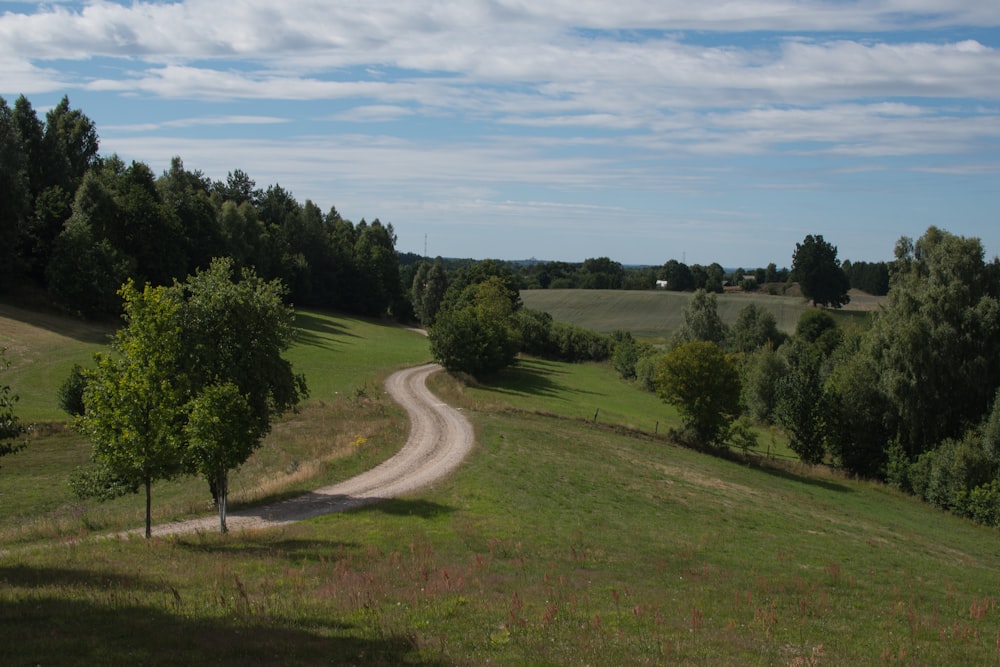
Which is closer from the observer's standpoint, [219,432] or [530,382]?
[219,432]

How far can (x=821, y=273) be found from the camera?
130 meters

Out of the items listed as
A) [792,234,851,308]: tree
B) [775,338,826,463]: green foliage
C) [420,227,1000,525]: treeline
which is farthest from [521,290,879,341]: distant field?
[420,227,1000,525]: treeline

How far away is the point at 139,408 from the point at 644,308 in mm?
125977

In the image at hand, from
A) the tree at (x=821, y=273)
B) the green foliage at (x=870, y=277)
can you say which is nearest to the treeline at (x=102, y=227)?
the tree at (x=821, y=273)

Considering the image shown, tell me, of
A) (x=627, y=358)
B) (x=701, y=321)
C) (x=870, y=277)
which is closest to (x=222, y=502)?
(x=627, y=358)

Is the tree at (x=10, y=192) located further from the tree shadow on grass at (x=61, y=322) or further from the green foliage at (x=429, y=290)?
the green foliage at (x=429, y=290)

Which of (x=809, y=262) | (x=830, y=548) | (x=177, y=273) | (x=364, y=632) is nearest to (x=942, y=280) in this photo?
(x=830, y=548)

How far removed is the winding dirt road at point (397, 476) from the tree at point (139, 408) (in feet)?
10.6

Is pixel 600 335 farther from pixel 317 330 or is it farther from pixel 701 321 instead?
pixel 317 330

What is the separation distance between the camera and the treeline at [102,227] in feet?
217

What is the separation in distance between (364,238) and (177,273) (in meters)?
49.0

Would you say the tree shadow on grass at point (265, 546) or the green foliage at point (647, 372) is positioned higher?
the green foliage at point (647, 372)

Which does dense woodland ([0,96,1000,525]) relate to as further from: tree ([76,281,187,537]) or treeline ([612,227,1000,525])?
tree ([76,281,187,537])

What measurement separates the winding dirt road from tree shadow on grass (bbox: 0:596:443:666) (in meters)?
10.6
